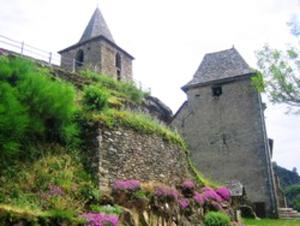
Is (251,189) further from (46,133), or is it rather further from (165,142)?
(46,133)

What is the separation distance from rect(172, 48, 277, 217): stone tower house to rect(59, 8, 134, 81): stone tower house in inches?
274

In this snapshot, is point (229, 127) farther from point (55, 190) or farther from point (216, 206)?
point (55, 190)

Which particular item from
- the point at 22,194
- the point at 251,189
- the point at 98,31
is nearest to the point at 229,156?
the point at 251,189

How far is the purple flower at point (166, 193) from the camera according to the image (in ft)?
42.7

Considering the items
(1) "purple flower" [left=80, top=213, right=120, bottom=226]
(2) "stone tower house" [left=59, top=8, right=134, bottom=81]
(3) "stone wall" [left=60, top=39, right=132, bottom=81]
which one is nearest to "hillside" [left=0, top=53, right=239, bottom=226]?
(1) "purple flower" [left=80, top=213, right=120, bottom=226]

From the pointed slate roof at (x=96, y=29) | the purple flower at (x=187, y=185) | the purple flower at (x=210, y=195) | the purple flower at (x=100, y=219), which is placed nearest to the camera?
the purple flower at (x=100, y=219)

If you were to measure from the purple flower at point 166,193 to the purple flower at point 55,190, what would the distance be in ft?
12.5

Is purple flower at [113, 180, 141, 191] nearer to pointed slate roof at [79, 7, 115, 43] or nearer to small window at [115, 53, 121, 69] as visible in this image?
pointed slate roof at [79, 7, 115, 43]

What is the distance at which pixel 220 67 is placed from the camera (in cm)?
3102

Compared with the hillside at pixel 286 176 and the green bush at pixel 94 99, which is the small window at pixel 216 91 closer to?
the green bush at pixel 94 99

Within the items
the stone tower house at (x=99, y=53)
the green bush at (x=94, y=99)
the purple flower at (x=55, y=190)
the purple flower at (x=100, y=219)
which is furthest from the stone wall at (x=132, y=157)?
the stone tower house at (x=99, y=53)

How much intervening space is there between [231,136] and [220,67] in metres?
5.99

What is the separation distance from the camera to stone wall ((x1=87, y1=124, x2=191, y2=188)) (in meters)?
12.5

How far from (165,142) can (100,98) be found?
12.6 ft
